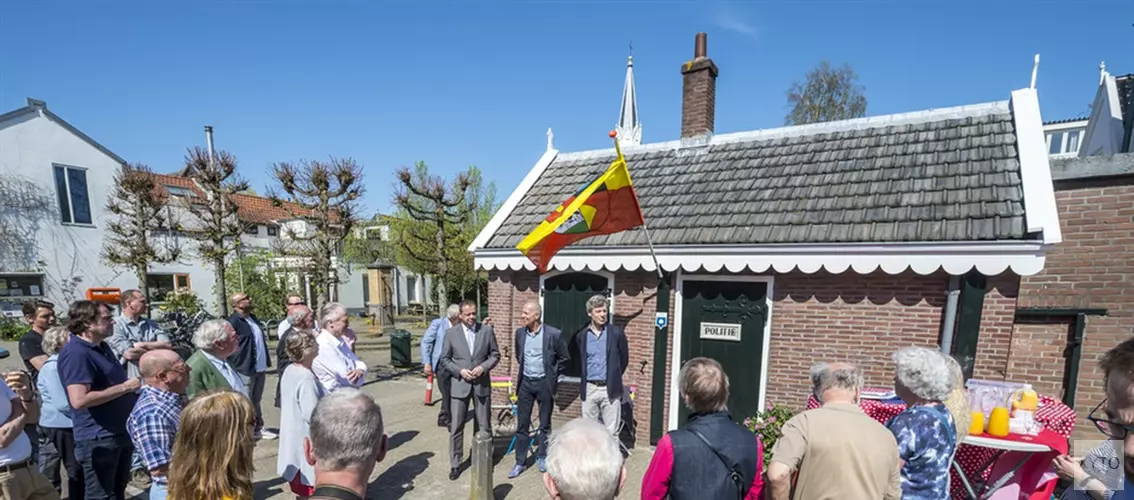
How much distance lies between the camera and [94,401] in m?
3.08

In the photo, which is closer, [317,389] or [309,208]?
[317,389]

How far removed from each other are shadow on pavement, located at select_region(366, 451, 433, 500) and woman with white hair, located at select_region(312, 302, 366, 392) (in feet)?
4.07

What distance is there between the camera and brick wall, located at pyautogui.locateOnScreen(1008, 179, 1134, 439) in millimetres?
4754

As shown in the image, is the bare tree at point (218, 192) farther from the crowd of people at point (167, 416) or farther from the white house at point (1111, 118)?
the white house at point (1111, 118)

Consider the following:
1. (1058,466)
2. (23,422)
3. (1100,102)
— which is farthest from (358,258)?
(1100,102)

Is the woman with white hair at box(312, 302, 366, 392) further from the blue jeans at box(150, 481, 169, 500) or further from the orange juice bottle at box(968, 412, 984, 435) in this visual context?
the orange juice bottle at box(968, 412, 984, 435)

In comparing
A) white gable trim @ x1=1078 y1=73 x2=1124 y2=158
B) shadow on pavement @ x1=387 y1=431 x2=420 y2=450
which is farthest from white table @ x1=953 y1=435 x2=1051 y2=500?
white gable trim @ x1=1078 y1=73 x2=1124 y2=158

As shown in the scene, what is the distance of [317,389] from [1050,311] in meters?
7.35

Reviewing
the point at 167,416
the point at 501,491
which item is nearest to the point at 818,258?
the point at 501,491

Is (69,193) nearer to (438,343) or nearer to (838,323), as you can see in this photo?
(438,343)

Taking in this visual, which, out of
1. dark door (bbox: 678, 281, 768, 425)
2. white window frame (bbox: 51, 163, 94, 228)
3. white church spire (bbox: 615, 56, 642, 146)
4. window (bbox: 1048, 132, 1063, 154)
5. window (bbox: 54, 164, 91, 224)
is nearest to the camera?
dark door (bbox: 678, 281, 768, 425)

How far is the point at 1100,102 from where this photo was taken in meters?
10.8

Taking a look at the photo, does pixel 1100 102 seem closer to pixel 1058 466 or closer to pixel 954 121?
pixel 954 121

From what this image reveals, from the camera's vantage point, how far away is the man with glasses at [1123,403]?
1690mm
